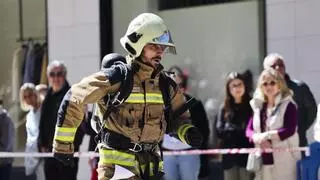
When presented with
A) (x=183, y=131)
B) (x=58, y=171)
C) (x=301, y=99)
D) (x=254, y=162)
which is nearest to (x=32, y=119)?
(x=58, y=171)

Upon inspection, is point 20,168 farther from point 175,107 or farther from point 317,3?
point 175,107

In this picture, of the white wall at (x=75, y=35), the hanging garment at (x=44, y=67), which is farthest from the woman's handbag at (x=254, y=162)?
the hanging garment at (x=44, y=67)

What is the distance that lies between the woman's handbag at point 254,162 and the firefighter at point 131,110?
124 inches

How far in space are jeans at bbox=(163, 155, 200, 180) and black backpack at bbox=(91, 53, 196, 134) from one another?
11.7ft

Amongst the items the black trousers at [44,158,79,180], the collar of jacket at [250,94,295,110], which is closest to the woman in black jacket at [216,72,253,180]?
the collar of jacket at [250,94,295,110]

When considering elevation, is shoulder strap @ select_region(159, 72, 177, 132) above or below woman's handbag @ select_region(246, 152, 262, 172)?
above

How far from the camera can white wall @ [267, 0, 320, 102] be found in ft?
31.4

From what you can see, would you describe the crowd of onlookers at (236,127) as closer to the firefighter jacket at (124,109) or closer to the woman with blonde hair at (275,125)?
the woman with blonde hair at (275,125)

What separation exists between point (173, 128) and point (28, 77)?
6.62 m

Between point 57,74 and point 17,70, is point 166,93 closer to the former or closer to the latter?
point 57,74

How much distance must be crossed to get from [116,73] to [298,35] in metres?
5.18

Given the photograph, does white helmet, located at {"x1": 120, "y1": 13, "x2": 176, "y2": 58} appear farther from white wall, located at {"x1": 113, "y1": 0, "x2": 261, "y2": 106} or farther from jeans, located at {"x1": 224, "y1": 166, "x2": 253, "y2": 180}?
white wall, located at {"x1": 113, "y1": 0, "x2": 261, "y2": 106}

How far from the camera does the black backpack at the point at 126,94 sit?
16.4ft

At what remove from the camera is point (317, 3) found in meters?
9.61
